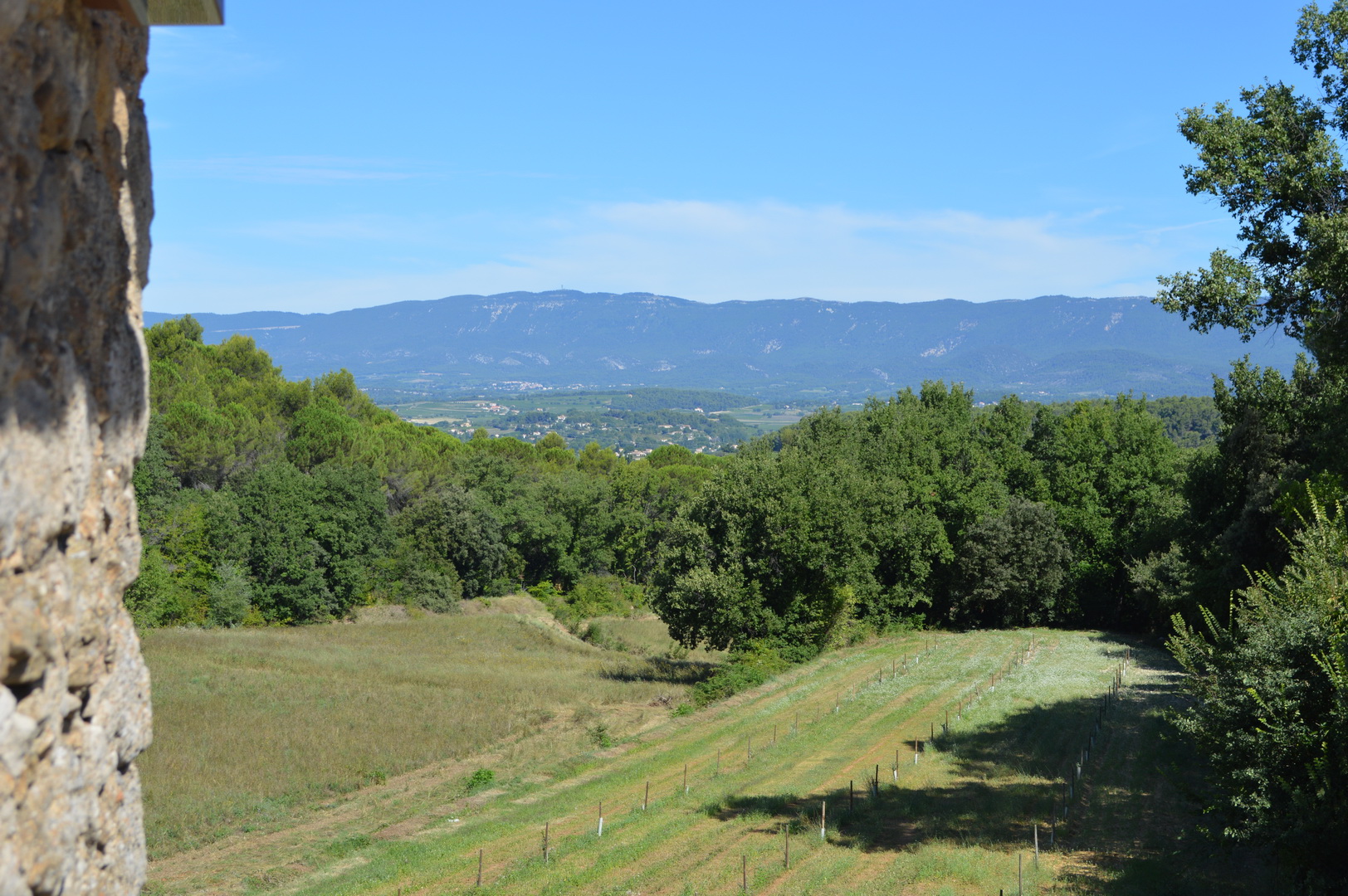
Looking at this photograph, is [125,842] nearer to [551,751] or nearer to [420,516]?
[551,751]

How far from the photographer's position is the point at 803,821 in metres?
20.0

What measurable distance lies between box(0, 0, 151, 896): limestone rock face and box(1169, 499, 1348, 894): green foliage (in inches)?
508

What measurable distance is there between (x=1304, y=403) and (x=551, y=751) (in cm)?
2499

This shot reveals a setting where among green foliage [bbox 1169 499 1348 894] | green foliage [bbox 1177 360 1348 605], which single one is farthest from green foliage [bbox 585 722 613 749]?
green foliage [bbox 1177 360 1348 605]

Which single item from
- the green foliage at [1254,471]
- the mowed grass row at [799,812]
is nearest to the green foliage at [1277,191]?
the green foliage at [1254,471]

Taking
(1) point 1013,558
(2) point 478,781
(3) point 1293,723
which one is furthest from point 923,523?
(3) point 1293,723

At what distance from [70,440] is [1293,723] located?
1428 cm

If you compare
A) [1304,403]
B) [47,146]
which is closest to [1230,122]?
[1304,403]

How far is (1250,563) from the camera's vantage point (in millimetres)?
34062

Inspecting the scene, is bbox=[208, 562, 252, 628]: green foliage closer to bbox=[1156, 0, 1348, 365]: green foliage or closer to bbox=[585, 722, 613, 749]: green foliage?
bbox=[585, 722, 613, 749]: green foliage

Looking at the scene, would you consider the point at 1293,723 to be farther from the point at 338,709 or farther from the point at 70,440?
the point at 338,709

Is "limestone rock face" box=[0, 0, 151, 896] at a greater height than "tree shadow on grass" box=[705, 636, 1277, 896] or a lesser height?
greater

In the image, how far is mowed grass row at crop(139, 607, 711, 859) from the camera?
23016mm

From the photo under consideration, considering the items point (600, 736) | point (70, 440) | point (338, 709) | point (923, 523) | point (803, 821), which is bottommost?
point (338, 709)
